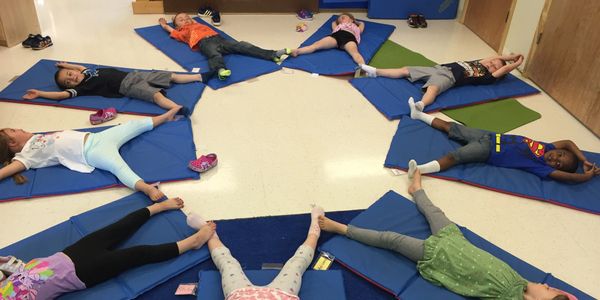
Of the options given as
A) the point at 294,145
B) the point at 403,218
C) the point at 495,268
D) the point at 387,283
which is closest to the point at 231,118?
the point at 294,145

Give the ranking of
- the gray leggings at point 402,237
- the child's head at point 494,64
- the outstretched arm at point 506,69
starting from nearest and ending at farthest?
the gray leggings at point 402,237
the outstretched arm at point 506,69
the child's head at point 494,64

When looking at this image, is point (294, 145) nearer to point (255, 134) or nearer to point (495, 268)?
point (255, 134)

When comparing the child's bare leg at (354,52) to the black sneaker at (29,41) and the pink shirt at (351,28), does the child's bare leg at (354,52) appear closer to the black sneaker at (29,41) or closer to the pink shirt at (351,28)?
the pink shirt at (351,28)

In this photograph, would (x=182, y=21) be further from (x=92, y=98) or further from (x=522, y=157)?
(x=522, y=157)

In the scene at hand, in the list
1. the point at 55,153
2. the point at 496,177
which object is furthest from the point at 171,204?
the point at 496,177

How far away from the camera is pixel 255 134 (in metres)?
3.32

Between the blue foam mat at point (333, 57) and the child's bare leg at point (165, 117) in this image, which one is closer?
the child's bare leg at point (165, 117)

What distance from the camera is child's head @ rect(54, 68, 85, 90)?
→ 3.59 m

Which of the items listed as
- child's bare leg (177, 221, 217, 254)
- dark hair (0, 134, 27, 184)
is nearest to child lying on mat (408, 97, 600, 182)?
child's bare leg (177, 221, 217, 254)

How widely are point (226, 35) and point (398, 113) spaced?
7.59ft

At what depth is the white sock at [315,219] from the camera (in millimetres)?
2439

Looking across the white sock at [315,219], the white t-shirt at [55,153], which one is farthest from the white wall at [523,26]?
the white t-shirt at [55,153]

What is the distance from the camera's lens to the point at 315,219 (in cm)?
251

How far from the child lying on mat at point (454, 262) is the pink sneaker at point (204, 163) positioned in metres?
0.89
